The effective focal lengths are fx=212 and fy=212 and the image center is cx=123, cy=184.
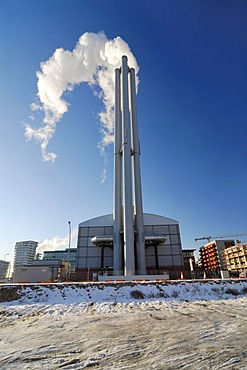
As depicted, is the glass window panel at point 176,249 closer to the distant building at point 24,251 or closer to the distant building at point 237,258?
the distant building at point 237,258

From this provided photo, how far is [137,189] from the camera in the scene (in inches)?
1790

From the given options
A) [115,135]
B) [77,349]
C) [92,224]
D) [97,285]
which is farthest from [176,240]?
[77,349]

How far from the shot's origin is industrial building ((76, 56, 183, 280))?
138 ft

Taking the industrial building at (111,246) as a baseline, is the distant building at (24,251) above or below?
above

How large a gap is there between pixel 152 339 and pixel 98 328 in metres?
2.47

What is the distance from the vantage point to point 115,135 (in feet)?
161

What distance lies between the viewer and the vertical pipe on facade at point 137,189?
1623 inches

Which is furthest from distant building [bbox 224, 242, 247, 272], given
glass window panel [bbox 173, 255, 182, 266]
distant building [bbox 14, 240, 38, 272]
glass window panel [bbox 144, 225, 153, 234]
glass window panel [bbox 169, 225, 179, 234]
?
distant building [bbox 14, 240, 38, 272]

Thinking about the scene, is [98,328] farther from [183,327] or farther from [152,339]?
[183,327]

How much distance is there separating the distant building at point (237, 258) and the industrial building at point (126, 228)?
45520 mm

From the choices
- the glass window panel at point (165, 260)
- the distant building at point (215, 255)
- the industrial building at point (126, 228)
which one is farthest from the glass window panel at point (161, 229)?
the distant building at point (215, 255)

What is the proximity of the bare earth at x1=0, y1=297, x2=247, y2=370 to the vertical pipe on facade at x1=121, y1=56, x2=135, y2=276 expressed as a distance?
27509 mm

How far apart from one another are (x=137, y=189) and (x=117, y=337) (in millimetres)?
39150

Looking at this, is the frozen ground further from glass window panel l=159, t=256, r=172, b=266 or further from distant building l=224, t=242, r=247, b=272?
distant building l=224, t=242, r=247, b=272
